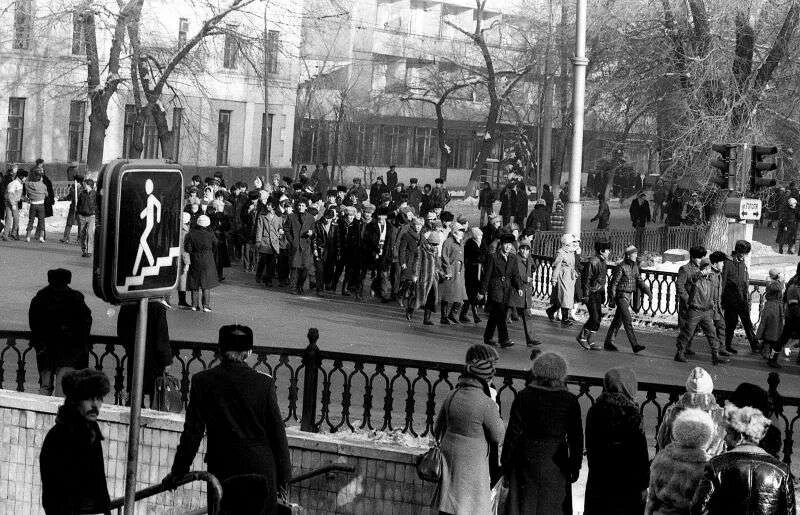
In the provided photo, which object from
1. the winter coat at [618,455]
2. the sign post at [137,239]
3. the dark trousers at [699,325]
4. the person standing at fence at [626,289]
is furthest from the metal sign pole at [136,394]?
the person standing at fence at [626,289]

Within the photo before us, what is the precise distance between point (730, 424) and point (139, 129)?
31948 millimetres

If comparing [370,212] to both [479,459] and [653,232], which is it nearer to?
[653,232]

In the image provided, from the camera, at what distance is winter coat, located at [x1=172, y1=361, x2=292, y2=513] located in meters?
6.74

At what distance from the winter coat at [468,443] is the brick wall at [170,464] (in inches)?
27.0

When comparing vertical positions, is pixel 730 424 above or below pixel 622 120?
below

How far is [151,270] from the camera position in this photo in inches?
218

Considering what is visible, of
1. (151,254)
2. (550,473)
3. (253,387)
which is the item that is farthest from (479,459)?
(151,254)

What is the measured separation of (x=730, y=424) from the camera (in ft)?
20.8

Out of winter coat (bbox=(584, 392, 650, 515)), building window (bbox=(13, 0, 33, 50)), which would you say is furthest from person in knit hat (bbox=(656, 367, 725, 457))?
building window (bbox=(13, 0, 33, 50))

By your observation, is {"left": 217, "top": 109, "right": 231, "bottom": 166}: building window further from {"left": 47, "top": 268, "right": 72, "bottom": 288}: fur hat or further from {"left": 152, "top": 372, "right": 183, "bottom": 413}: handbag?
{"left": 152, "top": 372, "right": 183, "bottom": 413}: handbag

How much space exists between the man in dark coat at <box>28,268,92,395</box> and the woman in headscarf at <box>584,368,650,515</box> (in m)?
4.92

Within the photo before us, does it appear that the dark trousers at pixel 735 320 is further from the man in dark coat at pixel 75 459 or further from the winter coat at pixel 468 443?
the man in dark coat at pixel 75 459

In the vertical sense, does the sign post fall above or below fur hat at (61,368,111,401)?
above

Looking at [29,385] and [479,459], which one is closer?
[479,459]
